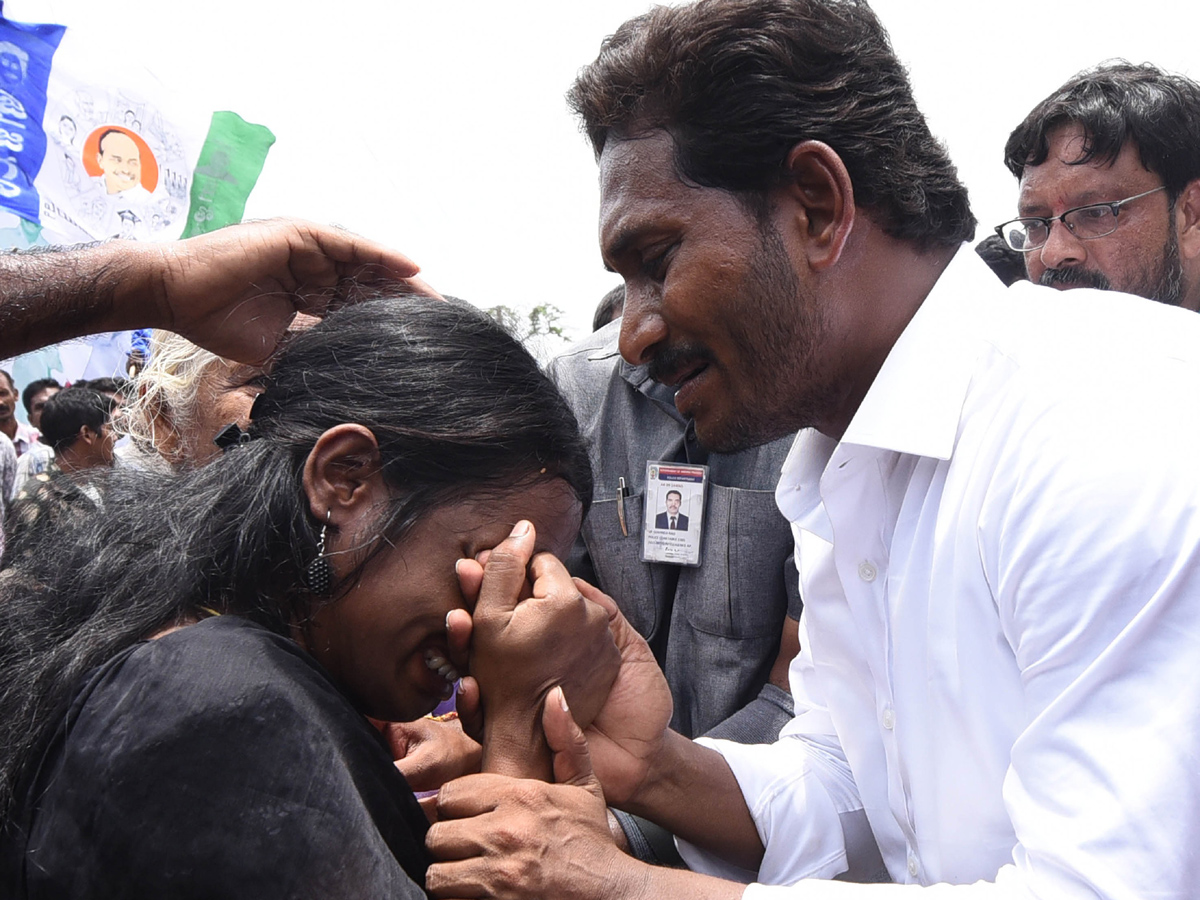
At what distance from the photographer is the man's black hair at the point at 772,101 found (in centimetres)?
209

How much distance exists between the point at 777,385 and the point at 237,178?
533 cm

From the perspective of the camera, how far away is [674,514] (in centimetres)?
300

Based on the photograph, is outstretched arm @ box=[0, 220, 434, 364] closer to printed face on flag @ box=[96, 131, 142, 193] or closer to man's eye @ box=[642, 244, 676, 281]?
man's eye @ box=[642, 244, 676, 281]

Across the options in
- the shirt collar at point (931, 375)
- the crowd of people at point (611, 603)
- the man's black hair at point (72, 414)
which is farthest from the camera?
the man's black hair at point (72, 414)

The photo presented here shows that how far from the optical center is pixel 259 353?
2381 mm

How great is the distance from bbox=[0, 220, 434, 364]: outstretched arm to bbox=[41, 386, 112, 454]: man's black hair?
387 cm

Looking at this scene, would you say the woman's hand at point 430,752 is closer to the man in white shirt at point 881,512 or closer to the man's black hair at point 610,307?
the man in white shirt at point 881,512

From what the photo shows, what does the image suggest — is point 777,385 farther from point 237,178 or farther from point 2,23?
point 2,23

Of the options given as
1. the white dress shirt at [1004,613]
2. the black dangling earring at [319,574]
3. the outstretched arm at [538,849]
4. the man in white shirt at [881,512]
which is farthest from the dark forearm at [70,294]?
the white dress shirt at [1004,613]

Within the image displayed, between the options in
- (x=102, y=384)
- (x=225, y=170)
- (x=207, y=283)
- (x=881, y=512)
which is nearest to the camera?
(x=881, y=512)

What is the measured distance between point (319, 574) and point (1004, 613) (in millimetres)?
1138

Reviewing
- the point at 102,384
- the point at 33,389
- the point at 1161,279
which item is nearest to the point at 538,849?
the point at 1161,279

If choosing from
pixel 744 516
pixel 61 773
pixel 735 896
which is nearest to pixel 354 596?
pixel 61 773

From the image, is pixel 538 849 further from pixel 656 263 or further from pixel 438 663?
pixel 656 263
